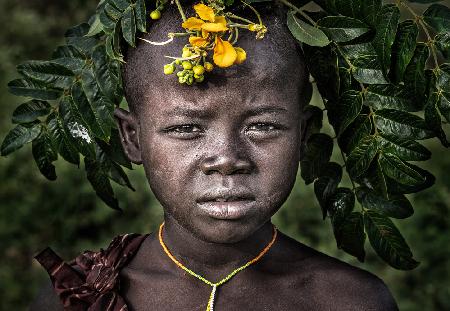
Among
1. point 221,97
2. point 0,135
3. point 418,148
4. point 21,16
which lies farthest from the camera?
point 21,16

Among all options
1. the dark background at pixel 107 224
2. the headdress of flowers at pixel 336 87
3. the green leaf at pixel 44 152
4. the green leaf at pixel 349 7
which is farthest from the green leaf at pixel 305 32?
the dark background at pixel 107 224

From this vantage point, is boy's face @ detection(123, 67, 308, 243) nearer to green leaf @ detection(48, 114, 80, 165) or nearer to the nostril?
the nostril

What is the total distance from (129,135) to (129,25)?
1.29 feet

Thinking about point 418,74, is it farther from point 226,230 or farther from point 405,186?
point 226,230

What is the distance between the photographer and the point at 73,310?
9.36 feet

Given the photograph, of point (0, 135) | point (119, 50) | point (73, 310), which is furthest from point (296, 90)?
point (0, 135)

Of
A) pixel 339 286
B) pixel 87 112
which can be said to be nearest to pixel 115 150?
pixel 87 112

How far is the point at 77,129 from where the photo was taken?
2.83 metres

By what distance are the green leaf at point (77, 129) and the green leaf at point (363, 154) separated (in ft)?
2.56

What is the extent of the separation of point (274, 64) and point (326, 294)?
0.72m

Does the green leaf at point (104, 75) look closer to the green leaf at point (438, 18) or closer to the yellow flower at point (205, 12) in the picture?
the yellow flower at point (205, 12)

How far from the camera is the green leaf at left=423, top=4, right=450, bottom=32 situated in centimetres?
260

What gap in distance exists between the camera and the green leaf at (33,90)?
2832 mm

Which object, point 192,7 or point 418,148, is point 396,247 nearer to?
point 418,148
